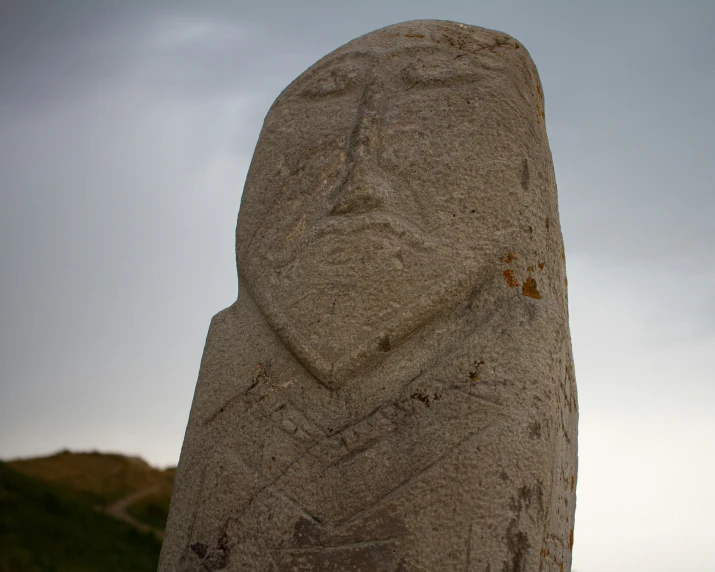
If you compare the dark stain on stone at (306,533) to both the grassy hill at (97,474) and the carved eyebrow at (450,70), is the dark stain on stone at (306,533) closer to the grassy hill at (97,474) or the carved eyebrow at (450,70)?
the carved eyebrow at (450,70)

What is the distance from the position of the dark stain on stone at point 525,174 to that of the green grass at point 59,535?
305 centimetres

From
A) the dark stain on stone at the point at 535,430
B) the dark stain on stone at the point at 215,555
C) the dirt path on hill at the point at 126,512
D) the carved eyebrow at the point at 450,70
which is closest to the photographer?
the dark stain on stone at the point at 535,430

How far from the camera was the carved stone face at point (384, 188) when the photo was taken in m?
2.14

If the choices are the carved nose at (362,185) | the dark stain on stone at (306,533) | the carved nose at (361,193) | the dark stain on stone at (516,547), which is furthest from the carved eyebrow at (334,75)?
the dark stain on stone at (516,547)

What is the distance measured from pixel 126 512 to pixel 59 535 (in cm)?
55

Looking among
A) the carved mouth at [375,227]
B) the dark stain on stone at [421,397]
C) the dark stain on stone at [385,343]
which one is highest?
the carved mouth at [375,227]

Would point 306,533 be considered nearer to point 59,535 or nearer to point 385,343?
point 385,343

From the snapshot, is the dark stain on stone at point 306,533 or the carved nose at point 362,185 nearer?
the dark stain on stone at point 306,533

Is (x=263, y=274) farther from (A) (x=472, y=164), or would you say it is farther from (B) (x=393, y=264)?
(A) (x=472, y=164)

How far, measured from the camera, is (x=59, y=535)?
411 centimetres

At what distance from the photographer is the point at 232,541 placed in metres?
2.02

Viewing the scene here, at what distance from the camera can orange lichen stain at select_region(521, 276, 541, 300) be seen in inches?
84.8

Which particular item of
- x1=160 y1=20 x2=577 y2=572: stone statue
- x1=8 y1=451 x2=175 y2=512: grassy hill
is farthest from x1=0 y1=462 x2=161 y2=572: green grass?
x1=160 y1=20 x2=577 y2=572: stone statue

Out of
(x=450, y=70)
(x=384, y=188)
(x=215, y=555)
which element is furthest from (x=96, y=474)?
(x=450, y=70)
